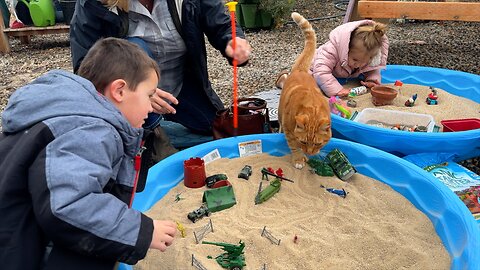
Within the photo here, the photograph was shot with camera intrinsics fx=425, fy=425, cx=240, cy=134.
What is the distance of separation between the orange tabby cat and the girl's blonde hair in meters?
0.72

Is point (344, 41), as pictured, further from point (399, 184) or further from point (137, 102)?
point (137, 102)

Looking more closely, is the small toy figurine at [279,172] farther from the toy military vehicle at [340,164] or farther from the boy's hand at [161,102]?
the boy's hand at [161,102]

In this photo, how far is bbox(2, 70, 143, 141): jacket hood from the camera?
106cm

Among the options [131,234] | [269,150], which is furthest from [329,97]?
[131,234]

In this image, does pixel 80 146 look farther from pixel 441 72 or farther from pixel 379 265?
pixel 441 72

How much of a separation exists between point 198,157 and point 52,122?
1.20 metres

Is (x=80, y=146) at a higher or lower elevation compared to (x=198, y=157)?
higher

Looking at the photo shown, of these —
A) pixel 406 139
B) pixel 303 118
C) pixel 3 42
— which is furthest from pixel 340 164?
pixel 3 42

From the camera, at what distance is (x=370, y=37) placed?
9.40 ft

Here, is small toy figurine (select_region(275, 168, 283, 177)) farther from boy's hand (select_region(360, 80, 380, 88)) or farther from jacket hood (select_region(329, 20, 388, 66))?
boy's hand (select_region(360, 80, 380, 88))

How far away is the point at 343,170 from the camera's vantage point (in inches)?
80.9

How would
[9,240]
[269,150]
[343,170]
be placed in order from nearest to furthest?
[9,240] → [343,170] → [269,150]

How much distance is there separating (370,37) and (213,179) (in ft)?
5.13

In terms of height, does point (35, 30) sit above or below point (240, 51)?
below
